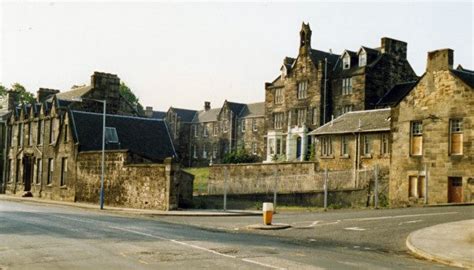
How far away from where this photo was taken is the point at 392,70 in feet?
204

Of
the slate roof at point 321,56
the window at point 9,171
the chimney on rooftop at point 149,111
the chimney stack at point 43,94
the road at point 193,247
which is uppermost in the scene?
the slate roof at point 321,56

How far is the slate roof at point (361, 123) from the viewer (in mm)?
46938

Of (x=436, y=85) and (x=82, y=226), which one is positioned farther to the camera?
(x=436, y=85)

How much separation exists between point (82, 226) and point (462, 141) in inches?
938

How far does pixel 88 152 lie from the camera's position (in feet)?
146

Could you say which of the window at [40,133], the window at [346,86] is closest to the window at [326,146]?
the window at [346,86]

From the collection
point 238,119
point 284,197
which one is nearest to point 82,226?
point 284,197

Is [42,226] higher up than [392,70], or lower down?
lower down

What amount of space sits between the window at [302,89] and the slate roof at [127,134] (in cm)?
2045

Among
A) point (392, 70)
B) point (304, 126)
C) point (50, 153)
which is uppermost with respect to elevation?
point (392, 70)

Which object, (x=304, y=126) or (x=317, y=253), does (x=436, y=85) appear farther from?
(x=304, y=126)

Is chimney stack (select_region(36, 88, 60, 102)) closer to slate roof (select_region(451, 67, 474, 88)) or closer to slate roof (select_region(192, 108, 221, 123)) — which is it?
slate roof (select_region(192, 108, 221, 123))

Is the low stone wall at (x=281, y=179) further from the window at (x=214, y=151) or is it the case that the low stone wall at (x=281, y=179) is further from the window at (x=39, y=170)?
the window at (x=214, y=151)

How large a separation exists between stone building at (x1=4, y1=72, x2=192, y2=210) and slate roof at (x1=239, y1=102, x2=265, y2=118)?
27.0 metres
